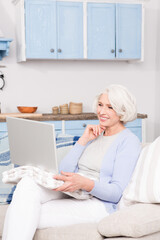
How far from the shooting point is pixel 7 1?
13.8 feet

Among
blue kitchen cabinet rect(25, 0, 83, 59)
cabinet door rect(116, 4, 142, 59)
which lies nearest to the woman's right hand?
blue kitchen cabinet rect(25, 0, 83, 59)

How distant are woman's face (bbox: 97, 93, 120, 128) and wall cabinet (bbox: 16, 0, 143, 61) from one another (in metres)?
1.95

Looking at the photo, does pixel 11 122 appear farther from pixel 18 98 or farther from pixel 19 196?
pixel 18 98

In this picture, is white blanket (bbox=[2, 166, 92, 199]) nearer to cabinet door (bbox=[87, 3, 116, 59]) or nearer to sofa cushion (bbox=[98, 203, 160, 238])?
sofa cushion (bbox=[98, 203, 160, 238])

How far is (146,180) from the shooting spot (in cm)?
189

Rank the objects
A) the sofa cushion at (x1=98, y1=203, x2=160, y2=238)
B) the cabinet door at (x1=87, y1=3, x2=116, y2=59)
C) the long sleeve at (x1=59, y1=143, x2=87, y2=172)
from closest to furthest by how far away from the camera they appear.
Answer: the sofa cushion at (x1=98, y1=203, x2=160, y2=238) < the long sleeve at (x1=59, y1=143, x2=87, y2=172) < the cabinet door at (x1=87, y1=3, x2=116, y2=59)

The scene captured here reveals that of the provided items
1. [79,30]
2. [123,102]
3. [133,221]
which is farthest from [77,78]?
[133,221]

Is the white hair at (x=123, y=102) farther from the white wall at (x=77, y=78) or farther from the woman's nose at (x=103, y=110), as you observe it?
the white wall at (x=77, y=78)

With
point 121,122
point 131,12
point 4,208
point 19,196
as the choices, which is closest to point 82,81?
point 131,12

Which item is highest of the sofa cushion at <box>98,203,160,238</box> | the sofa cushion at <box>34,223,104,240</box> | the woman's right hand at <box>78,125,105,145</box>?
the woman's right hand at <box>78,125,105,145</box>

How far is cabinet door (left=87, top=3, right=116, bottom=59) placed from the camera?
13.4 ft

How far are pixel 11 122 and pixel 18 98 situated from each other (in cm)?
237

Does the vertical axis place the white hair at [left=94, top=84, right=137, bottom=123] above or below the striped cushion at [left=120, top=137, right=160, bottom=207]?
above

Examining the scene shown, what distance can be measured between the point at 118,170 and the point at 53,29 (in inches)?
93.9
